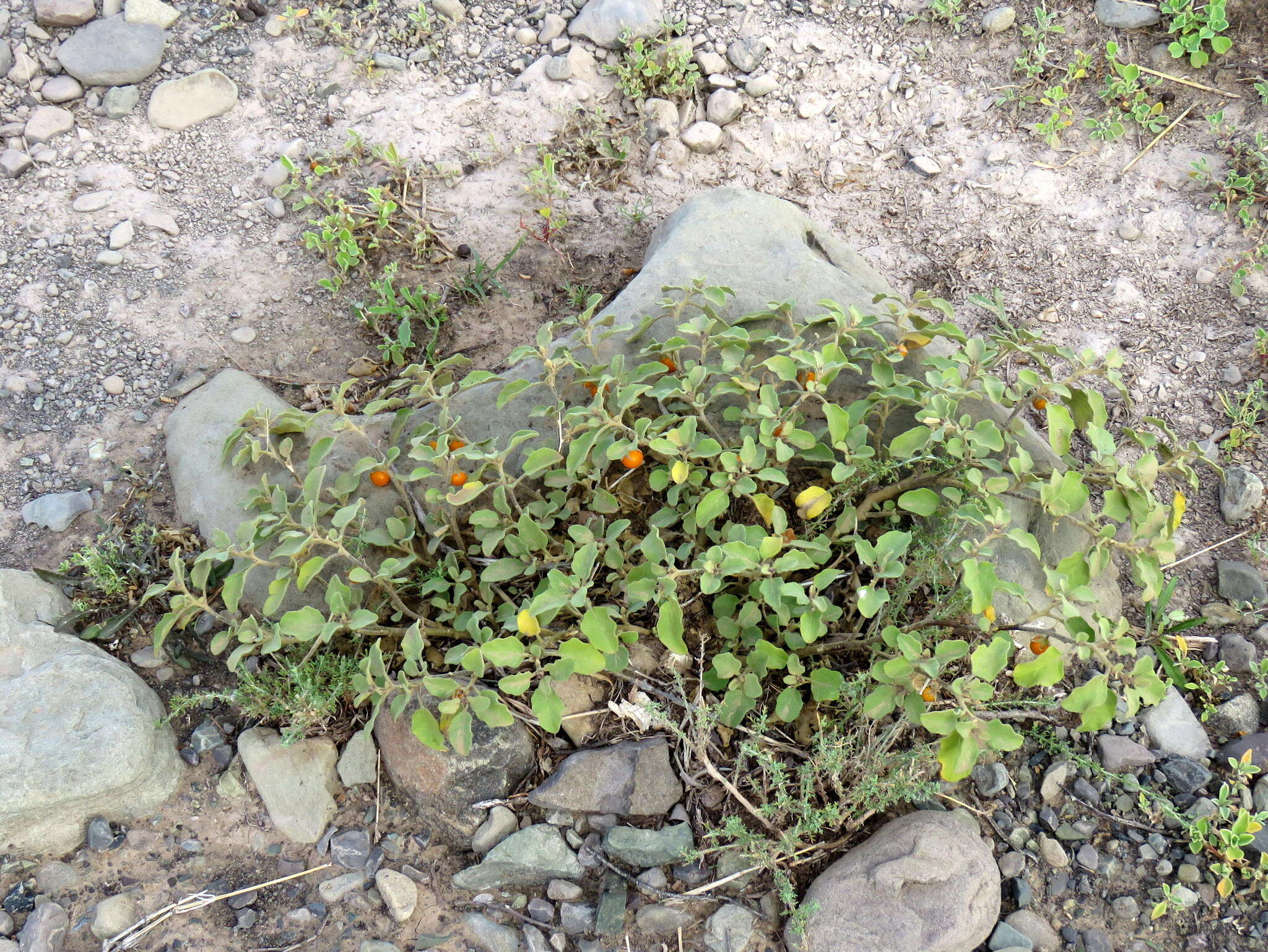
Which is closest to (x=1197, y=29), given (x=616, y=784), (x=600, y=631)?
(x=600, y=631)

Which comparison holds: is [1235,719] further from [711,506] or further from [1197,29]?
[1197,29]

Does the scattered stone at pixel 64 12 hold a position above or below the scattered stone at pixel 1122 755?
above

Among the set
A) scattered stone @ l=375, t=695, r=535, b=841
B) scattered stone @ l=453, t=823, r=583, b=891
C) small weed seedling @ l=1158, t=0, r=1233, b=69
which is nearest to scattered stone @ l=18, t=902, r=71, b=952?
scattered stone @ l=375, t=695, r=535, b=841

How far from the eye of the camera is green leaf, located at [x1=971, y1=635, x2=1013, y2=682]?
2355 millimetres

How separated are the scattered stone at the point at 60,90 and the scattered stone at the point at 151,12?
0.46 m

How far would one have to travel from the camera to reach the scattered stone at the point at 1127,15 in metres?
4.61

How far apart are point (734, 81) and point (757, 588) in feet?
10.3

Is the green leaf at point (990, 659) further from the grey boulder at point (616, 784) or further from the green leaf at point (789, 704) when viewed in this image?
the grey boulder at point (616, 784)

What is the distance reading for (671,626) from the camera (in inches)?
102

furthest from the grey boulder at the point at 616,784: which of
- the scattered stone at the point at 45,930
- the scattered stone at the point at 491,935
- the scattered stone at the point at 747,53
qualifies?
the scattered stone at the point at 747,53

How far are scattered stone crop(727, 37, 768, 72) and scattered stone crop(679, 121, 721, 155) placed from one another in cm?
42

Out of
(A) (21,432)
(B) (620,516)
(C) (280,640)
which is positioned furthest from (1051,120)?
(A) (21,432)

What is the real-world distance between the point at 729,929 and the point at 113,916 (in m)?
1.70

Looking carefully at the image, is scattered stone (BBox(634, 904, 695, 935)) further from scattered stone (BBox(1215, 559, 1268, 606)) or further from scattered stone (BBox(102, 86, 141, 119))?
scattered stone (BBox(102, 86, 141, 119))
